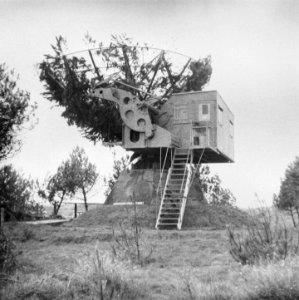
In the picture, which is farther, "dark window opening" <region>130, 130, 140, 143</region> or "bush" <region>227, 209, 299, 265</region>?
"dark window opening" <region>130, 130, 140, 143</region>

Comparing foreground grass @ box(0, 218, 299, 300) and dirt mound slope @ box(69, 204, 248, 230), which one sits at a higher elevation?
dirt mound slope @ box(69, 204, 248, 230)

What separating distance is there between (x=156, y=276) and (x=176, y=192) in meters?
11.7

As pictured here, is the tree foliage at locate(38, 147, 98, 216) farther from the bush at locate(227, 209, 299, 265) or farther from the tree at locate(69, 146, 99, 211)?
the bush at locate(227, 209, 299, 265)

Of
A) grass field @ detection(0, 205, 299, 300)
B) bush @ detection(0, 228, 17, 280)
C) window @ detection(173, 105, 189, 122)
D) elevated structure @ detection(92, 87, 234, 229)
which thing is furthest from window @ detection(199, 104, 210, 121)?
bush @ detection(0, 228, 17, 280)

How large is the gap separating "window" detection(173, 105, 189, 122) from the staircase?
Result: 5.00 ft

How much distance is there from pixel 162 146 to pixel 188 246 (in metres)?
8.30

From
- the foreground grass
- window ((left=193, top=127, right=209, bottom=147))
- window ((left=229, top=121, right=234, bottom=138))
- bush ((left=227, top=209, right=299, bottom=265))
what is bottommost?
the foreground grass

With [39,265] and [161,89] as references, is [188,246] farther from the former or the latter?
[161,89]

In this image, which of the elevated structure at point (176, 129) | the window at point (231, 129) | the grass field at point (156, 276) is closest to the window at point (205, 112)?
the elevated structure at point (176, 129)

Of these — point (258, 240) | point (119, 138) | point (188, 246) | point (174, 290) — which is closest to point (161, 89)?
point (119, 138)

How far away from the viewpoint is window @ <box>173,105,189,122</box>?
76.8 feet

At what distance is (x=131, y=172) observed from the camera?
24484mm

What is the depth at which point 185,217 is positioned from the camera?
2067 cm

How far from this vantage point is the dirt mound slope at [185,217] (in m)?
20.2
